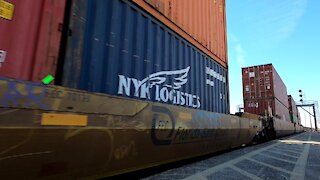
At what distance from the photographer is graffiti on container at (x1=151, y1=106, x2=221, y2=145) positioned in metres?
3.52

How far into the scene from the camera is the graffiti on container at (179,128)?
3.52m

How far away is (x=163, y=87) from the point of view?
15.4ft

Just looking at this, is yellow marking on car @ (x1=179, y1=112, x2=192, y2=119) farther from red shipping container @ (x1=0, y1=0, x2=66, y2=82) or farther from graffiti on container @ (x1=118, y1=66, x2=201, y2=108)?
red shipping container @ (x1=0, y1=0, x2=66, y2=82)

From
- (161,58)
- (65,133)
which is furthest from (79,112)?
(161,58)

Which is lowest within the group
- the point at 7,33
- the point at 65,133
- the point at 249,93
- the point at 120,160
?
the point at 120,160

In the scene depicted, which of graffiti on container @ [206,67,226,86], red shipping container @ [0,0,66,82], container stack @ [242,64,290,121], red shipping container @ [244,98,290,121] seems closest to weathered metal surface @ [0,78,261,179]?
red shipping container @ [0,0,66,82]

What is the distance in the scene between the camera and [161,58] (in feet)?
15.7

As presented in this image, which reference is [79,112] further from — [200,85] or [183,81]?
[200,85]

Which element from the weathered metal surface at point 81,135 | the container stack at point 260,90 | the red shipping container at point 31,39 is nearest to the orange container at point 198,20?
the red shipping container at point 31,39

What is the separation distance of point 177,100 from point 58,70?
2.99m

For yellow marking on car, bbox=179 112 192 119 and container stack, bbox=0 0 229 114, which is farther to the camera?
yellow marking on car, bbox=179 112 192 119

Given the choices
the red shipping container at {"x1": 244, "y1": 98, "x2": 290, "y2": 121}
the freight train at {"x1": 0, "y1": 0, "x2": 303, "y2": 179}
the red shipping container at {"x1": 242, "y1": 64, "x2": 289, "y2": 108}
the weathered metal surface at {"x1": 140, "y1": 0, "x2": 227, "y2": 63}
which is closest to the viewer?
the freight train at {"x1": 0, "y1": 0, "x2": 303, "y2": 179}

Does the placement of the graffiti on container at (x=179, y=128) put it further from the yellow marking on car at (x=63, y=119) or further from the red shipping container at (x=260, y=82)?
the red shipping container at (x=260, y=82)

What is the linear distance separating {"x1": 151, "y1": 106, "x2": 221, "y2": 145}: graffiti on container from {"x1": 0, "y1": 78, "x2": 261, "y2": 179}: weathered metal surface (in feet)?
0.06
